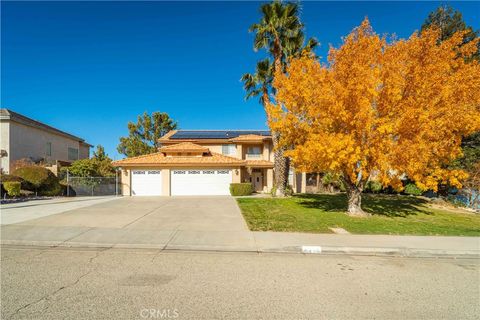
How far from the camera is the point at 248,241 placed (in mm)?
6703

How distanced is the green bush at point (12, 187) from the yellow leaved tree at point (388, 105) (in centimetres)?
1865

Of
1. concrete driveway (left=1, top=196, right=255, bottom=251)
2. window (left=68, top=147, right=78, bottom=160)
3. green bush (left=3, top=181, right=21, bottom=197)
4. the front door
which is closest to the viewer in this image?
concrete driveway (left=1, top=196, right=255, bottom=251)

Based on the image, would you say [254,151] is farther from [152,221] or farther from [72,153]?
[72,153]

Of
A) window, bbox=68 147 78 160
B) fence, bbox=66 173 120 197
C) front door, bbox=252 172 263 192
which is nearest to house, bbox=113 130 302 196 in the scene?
fence, bbox=66 173 120 197

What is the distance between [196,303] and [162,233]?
13.9ft

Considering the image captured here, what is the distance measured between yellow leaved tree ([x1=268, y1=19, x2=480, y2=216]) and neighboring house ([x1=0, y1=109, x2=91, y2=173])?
25.0 m

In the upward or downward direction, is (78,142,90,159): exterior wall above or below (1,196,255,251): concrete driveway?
above

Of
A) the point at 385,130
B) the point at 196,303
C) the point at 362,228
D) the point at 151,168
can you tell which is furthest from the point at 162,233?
the point at 151,168

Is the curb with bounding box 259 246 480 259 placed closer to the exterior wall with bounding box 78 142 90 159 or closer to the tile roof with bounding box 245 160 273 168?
the tile roof with bounding box 245 160 273 168

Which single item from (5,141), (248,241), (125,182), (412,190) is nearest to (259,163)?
(125,182)

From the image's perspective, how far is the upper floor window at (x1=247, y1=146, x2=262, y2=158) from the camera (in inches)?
979

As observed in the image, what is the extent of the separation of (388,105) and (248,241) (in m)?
7.70

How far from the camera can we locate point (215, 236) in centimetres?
715

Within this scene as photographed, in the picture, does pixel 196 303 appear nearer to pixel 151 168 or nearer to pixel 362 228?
pixel 362 228
